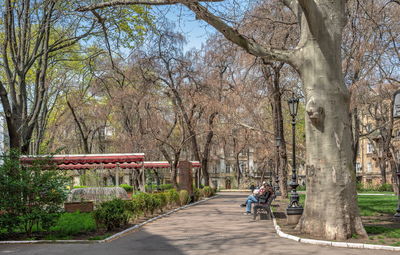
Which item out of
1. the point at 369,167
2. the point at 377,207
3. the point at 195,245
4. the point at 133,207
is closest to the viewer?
the point at 195,245

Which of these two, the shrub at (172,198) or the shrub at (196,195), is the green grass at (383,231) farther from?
the shrub at (196,195)

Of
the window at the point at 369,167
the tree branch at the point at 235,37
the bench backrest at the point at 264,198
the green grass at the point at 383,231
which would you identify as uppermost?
the tree branch at the point at 235,37

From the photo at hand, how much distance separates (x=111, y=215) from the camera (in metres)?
12.4

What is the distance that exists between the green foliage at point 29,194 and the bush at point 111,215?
1.07 meters

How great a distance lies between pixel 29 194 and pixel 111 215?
225 cm

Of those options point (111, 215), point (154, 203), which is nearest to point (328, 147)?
point (111, 215)

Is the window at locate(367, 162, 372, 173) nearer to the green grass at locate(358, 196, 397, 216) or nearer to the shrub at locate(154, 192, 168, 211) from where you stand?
the green grass at locate(358, 196, 397, 216)

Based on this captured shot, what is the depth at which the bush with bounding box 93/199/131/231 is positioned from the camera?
1229 centimetres

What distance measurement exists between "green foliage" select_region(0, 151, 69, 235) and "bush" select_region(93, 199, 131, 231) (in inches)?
41.9

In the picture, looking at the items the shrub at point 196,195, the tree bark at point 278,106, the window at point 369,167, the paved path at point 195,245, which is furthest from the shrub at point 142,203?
the window at point 369,167

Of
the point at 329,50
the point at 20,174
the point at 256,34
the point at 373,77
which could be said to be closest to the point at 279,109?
the point at 373,77

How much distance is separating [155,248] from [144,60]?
1941cm

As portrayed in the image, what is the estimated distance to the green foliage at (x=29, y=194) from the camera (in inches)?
450

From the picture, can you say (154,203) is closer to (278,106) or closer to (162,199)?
(162,199)
